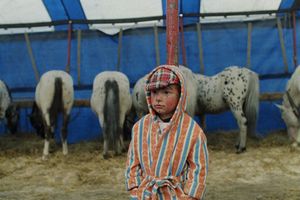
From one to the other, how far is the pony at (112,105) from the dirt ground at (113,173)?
29cm

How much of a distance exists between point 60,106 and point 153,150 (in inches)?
170

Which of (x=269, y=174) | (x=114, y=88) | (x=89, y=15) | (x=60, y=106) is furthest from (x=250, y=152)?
(x=89, y=15)

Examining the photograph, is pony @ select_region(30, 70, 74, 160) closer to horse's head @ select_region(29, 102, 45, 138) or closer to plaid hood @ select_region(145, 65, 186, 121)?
horse's head @ select_region(29, 102, 45, 138)

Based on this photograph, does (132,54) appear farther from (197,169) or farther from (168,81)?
(197,169)

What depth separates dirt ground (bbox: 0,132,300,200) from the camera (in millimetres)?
4320

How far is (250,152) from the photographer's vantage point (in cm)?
608

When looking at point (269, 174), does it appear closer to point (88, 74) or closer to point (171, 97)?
point (171, 97)

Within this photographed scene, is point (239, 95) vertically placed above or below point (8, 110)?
above

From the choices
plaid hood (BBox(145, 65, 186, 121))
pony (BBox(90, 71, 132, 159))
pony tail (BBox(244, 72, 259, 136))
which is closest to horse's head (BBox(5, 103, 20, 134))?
pony (BBox(90, 71, 132, 159))

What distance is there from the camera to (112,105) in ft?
19.6

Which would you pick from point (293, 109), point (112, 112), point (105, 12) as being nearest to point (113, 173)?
point (112, 112)

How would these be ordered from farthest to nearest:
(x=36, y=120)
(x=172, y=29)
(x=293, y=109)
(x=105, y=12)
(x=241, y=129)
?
(x=105, y=12), (x=36, y=120), (x=293, y=109), (x=241, y=129), (x=172, y=29)

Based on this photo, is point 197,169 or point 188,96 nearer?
point 197,169

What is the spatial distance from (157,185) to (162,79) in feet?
1.76
